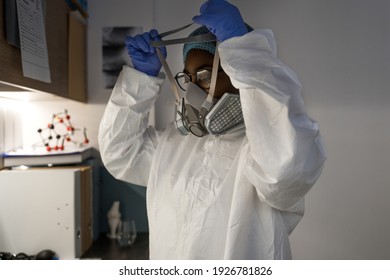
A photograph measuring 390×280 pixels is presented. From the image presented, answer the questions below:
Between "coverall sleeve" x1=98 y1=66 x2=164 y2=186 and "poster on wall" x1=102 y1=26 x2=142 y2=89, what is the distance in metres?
0.62

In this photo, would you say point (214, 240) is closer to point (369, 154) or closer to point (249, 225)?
point (249, 225)

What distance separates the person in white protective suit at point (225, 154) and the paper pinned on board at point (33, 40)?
25 cm

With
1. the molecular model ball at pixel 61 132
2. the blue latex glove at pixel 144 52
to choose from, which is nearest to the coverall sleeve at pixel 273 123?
the blue latex glove at pixel 144 52

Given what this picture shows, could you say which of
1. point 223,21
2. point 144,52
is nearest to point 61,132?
point 144,52

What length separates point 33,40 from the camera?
913mm

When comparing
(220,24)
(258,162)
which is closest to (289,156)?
(258,162)

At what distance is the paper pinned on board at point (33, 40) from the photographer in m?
0.85

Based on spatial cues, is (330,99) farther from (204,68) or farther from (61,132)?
(61,132)

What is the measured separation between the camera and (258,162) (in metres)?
0.64

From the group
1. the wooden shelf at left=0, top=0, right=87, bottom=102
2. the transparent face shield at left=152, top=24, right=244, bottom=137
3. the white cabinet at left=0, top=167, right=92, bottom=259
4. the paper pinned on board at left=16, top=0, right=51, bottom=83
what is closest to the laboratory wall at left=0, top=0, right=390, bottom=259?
the wooden shelf at left=0, top=0, right=87, bottom=102

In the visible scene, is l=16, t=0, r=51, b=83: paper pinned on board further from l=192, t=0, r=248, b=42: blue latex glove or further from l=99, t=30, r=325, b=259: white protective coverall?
l=192, t=0, r=248, b=42: blue latex glove

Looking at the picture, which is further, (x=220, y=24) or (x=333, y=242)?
(x=333, y=242)

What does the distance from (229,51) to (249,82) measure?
0.09m

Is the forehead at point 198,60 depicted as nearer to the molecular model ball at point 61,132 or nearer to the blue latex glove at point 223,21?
the blue latex glove at point 223,21
